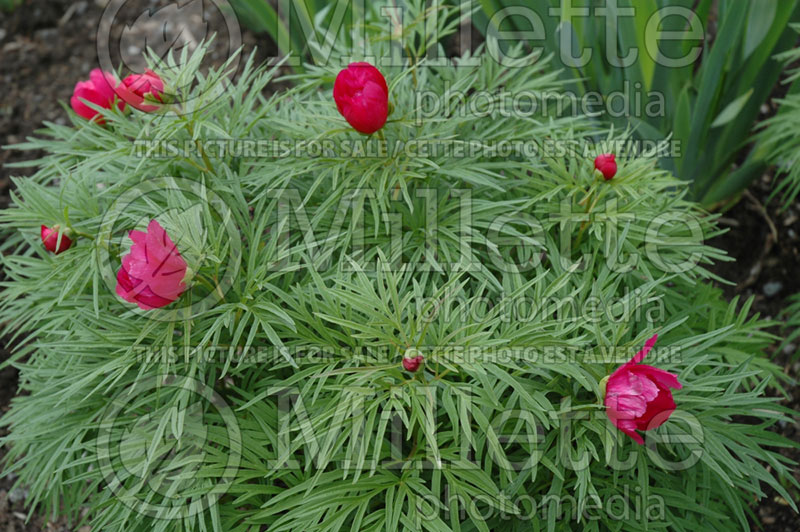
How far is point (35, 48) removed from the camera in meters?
2.88

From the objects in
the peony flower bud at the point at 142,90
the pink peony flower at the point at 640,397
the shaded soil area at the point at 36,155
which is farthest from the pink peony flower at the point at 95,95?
the pink peony flower at the point at 640,397

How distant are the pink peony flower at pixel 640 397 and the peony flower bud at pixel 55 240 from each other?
894 millimetres

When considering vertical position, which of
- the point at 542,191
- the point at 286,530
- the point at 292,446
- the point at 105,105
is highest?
the point at 105,105

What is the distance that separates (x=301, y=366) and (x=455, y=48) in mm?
1782

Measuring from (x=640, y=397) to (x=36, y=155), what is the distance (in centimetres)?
226

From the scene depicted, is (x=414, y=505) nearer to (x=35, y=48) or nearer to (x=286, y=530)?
(x=286, y=530)

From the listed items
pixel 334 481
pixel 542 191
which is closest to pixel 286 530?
pixel 334 481

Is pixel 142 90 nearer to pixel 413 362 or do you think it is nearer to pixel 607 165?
pixel 413 362
